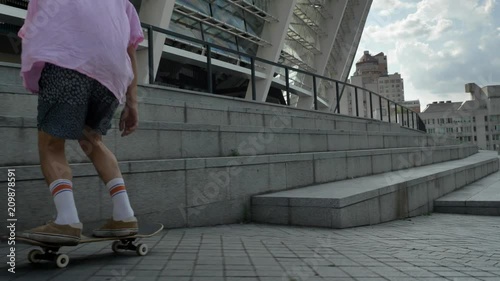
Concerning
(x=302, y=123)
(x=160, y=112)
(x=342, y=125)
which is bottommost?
(x=160, y=112)

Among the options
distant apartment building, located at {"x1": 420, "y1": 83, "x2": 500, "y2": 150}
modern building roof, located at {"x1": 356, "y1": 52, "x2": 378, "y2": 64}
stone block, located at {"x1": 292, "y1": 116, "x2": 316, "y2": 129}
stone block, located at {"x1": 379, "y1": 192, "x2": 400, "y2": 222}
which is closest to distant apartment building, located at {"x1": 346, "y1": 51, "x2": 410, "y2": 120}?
modern building roof, located at {"x1": 356, "y1": 52, "x2": 378, "y2": 64}

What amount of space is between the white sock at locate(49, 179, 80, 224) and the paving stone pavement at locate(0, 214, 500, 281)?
33cm

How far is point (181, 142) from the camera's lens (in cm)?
574

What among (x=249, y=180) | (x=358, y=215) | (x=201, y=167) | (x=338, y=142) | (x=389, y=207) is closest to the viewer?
(x=201, y=167)

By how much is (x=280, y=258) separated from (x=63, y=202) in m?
1.74

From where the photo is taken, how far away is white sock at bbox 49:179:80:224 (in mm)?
2801

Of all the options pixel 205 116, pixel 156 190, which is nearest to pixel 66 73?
pixel 156 190

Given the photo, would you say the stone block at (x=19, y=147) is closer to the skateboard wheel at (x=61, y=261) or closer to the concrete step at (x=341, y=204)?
the skateboard wheel at (x=61, y=261)

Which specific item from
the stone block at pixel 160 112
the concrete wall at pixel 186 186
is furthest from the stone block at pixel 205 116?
the concrete wall at pixel 186 186

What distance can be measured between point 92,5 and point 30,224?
207 cm

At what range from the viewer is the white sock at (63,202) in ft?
9.19

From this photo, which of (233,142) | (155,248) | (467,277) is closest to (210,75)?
Result: (233,142)

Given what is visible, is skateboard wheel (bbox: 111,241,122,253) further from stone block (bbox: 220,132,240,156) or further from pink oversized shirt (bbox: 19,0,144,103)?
stone block (bbox: 220,132,240,156)

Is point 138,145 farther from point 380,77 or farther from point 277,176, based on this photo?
point 380,77
